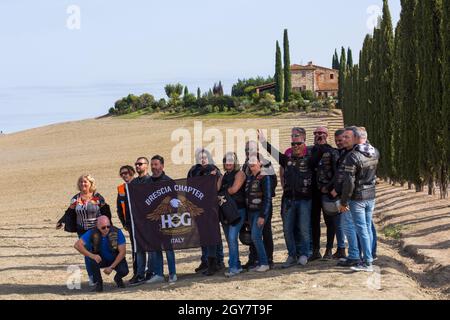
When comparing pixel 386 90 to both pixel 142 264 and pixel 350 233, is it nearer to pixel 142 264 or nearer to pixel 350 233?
pixel 350 233

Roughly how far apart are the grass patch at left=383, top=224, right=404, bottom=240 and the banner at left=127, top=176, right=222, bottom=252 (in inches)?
170

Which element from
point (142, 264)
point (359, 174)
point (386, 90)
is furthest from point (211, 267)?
point (386, 90)

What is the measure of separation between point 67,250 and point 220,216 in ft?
16.5

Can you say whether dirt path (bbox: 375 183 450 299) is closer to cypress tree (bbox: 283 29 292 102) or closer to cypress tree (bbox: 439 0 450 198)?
cypress tree (bbox: 439 0 450 198)

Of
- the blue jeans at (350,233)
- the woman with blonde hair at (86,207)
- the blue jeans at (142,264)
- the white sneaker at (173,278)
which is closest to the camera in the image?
the blue jeans at (350,233)

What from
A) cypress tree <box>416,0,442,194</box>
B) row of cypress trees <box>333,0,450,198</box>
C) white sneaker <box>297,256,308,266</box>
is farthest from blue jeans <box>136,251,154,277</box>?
cypress tree <box>416,0,442,194</box>

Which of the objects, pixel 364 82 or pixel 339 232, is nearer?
pixel 339 232

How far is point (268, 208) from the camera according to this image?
9.71m

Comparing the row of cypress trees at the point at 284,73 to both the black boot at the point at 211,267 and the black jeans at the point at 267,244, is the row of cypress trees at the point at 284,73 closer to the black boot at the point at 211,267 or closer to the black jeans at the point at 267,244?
the black jeans at the point at 267,244

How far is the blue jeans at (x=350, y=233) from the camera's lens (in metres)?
9.42

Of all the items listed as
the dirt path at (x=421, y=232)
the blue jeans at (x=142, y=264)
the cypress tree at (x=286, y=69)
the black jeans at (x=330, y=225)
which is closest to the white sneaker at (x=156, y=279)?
the blue jeans at (x=142, y=264)

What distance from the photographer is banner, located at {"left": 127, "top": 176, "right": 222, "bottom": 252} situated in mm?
10008

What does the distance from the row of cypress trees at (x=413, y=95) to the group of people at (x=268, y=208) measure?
561 cm

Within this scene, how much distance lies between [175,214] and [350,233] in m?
2.37
